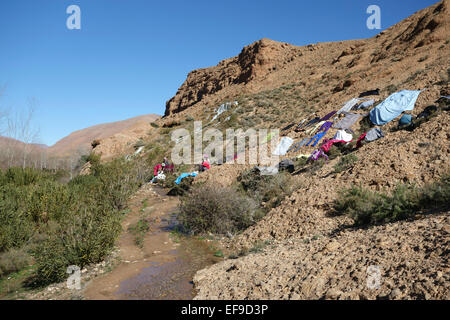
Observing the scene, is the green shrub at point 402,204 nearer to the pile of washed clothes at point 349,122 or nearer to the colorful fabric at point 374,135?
the colorful fabric at point 374,135

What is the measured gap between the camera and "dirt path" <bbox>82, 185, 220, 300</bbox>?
5.02 metres

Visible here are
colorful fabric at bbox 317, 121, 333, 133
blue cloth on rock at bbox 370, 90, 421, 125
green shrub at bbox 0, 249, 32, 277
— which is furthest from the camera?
colorful fabric at bbox 317, 121, 333, 133

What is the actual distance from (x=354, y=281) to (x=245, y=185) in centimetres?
803

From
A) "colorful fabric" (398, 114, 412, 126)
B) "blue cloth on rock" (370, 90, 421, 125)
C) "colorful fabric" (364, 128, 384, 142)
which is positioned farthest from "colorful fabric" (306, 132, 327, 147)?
"colorful fabric" (398, 114, 412, 126)

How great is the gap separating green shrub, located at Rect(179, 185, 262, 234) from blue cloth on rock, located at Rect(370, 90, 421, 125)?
6952mm

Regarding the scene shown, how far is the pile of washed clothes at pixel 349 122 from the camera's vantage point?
1109 cm

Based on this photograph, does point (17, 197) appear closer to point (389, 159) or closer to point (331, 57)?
point (389, 159)

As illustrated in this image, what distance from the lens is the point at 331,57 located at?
32.7 meters

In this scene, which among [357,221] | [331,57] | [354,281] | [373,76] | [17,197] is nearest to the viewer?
[354,281]

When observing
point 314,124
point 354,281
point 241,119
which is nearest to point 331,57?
point 241,119

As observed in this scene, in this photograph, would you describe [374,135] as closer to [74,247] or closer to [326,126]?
[326,126]

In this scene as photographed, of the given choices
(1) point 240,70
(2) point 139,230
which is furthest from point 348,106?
(1) point 240,70

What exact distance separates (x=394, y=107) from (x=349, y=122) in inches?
77.9

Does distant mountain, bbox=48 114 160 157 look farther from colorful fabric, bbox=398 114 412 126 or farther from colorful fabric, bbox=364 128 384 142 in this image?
colorful fabric, bbox=398 114 412 126
